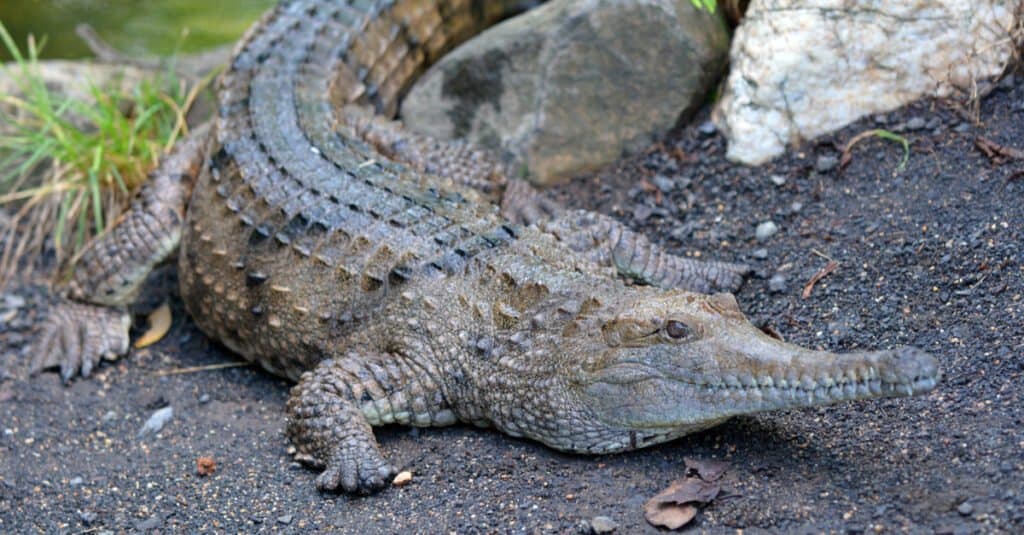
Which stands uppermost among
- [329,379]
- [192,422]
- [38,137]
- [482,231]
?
[38,137]

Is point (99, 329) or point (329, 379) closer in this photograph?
point (329, 379)

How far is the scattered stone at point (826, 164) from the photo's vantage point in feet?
16.4

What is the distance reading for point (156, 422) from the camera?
4.88 metres

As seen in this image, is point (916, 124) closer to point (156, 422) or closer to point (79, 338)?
point (156, 422)

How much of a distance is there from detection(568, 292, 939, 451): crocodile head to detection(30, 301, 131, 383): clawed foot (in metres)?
3.05

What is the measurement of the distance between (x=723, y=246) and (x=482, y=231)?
1274 mm

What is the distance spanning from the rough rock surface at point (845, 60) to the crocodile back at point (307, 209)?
5.10ft

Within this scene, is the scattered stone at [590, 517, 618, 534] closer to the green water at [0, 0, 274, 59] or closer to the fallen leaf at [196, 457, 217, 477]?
the fallen leaf at [196, 457, 217, 477]

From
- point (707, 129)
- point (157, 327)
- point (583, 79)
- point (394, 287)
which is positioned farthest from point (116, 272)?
point (707, 129)

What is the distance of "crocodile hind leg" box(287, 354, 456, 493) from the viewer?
4105 mm

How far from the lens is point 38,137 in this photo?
6.21m

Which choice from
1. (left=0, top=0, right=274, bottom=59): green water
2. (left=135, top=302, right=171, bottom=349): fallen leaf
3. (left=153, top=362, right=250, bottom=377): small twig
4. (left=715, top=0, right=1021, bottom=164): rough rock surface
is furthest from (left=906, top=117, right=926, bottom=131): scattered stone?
(left=0, top=0, right=274, bottom=59): green water

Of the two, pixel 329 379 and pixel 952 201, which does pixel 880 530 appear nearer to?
pixel 952 201

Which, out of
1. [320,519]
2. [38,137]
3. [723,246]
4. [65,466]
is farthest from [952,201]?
[38,137]
